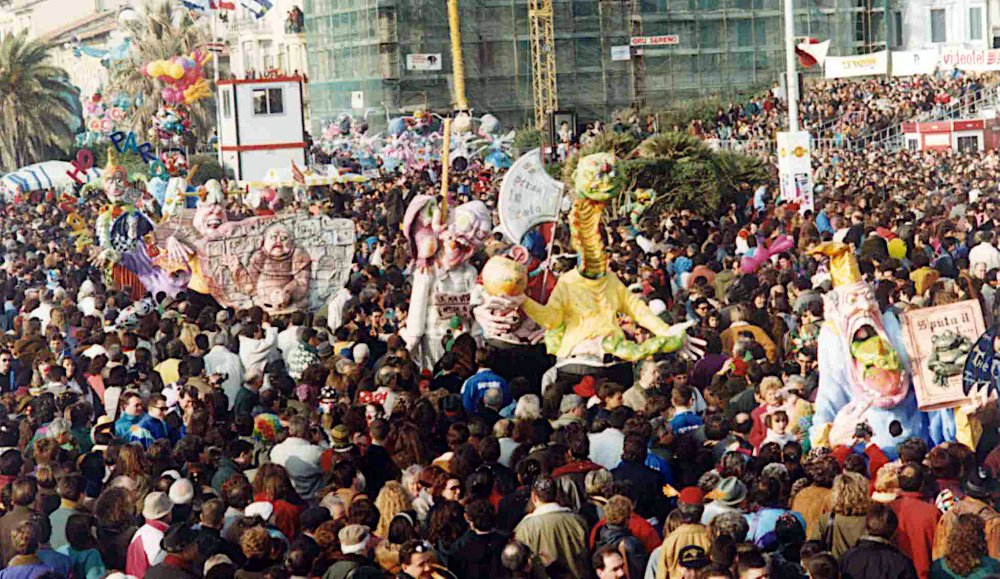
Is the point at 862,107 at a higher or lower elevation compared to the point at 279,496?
higher

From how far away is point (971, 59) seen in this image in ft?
110

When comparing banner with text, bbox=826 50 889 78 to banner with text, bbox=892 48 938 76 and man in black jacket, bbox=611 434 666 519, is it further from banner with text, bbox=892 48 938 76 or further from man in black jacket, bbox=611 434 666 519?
man in black jacket, bbox=611 434 666 519

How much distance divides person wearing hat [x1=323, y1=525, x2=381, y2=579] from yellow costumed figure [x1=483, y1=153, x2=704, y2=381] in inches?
146

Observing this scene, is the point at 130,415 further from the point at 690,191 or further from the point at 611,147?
the point at 611,147

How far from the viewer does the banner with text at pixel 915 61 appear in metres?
33.5

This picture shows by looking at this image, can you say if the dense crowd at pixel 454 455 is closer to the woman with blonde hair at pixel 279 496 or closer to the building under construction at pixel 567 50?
the woman with blonde hair at pixel 279 496

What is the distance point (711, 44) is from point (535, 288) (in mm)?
41174

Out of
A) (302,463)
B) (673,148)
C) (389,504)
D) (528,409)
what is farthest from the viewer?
(673,148)

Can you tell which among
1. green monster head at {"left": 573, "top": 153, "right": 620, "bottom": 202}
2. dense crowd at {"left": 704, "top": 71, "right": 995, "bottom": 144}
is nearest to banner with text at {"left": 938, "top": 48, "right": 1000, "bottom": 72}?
dense crowd at {"left": 704, "top": 71, "right": 995, "bottom": 144}

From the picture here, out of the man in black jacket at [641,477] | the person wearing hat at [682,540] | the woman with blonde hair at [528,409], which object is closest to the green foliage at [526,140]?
the woman with blonde hair at [528,409]

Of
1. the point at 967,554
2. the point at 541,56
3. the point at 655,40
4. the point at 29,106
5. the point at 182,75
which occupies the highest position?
the point at 655,40

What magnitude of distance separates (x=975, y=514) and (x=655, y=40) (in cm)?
4473

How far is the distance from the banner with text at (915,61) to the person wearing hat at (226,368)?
76.2 ft

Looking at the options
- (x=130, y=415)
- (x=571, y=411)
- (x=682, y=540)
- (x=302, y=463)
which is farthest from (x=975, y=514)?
(x=130, y=415)
